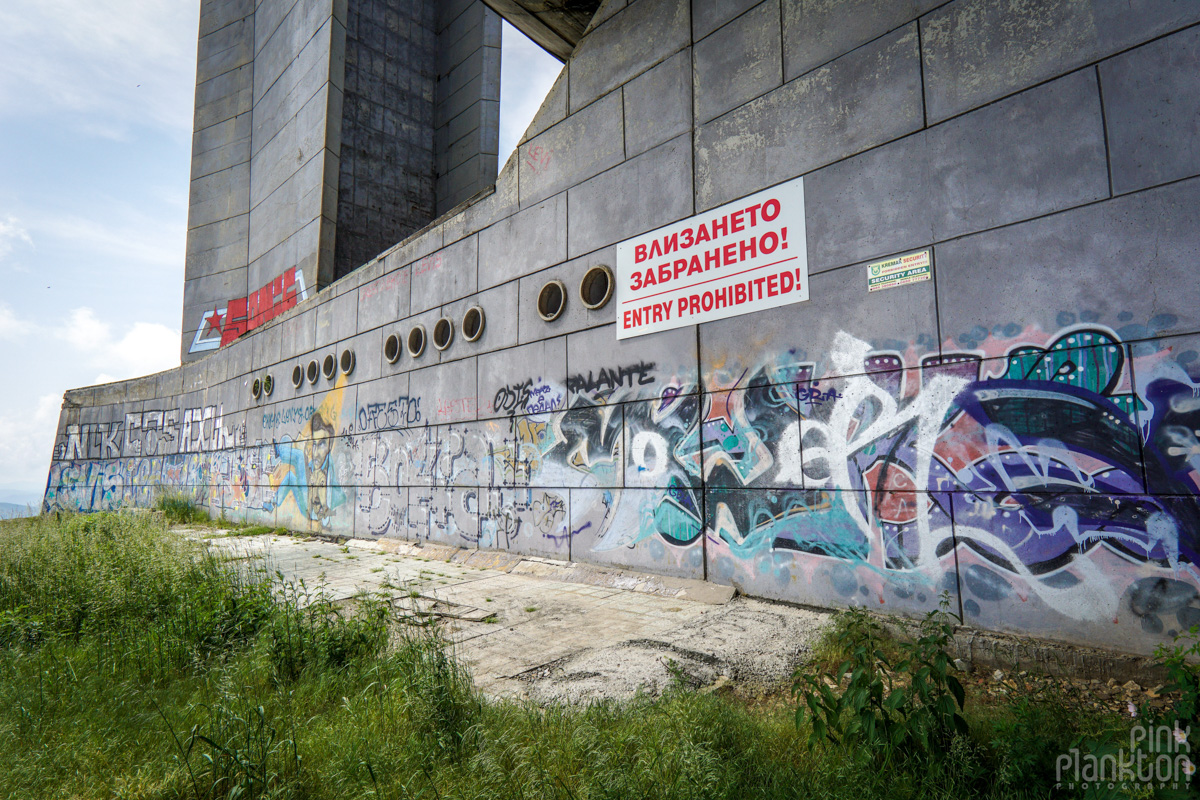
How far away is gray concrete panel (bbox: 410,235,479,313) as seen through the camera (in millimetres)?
10844

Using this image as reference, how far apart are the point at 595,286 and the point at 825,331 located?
11.6 feet

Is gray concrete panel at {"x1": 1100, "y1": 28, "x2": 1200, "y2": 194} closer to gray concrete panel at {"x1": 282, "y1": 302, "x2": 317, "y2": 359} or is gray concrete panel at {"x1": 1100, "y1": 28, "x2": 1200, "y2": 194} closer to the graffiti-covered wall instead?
the graffiti-covered wall

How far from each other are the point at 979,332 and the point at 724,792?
14.1 ft

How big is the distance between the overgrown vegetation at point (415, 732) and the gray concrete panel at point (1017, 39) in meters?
4.58

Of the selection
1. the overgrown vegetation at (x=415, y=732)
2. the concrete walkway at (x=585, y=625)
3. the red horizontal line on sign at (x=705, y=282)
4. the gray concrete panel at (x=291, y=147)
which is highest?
the gray concrete panel at (x=291, y=147)

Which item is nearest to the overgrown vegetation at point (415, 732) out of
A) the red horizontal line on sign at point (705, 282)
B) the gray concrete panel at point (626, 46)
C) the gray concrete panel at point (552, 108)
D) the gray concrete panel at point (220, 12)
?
the red horizontal line on sign at point (705, 282)

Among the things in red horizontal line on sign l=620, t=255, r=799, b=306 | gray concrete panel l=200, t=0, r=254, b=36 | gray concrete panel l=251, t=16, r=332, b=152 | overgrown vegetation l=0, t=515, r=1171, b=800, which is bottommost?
overgrown vegetation l=0, t=515, r=1171, b=800

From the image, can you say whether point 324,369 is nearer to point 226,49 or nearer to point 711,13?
point 711,13

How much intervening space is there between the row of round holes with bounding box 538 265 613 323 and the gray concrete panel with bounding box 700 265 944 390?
5.83 ft

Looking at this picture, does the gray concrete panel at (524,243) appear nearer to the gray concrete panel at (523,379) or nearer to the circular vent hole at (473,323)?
the circular vent hole at (473,323)

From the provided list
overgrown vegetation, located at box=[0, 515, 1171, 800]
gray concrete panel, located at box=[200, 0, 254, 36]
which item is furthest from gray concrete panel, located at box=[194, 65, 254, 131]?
overgrown vegetation, located at box=[0, 515, 1171, 800]

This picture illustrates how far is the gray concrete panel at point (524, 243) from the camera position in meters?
9.23

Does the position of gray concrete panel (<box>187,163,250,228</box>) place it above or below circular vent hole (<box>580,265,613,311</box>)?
above

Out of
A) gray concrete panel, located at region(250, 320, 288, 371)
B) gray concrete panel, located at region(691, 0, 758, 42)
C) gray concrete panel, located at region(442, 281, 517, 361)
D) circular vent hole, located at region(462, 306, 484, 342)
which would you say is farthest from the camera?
gray concrete panel, located at region(250, 320, 288, 371)
